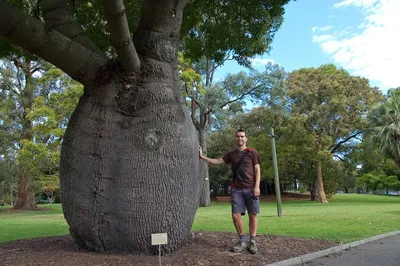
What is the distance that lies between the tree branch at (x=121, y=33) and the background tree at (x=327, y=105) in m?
26.9

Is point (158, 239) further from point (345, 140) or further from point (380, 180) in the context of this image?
point (380, 180)

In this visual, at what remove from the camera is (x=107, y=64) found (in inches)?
227

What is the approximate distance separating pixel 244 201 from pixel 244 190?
172mm

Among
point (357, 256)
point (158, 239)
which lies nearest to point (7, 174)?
point (158, 239)

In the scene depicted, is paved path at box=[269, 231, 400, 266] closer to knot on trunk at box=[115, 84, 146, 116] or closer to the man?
the man

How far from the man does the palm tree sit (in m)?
24.0

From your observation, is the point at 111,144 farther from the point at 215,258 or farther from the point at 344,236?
the point at 344,236

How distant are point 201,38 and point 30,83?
22.8 m

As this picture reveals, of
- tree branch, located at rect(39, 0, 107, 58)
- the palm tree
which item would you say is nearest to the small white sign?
tree branch, located at rect(39, 0, 107, 58)

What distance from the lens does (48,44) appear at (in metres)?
5.23

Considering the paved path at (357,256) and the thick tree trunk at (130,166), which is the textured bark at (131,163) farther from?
the paved path at (357,256)

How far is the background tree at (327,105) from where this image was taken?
31.2 m

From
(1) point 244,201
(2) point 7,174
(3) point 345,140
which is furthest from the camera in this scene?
(3) point 345,140

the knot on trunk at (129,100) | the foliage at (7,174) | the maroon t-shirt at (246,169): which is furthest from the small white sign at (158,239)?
the foliage at (7,174)
